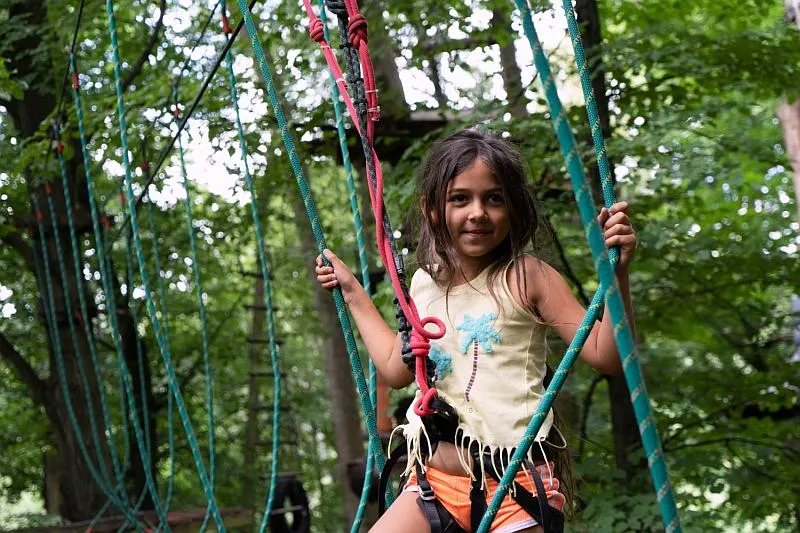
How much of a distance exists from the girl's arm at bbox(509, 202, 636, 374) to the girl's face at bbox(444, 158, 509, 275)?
64 millimetres

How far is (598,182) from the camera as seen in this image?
386 cm

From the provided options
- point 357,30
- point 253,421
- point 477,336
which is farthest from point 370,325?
point 253,421

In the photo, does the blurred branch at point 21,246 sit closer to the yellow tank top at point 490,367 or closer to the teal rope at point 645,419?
the yellow tank top at point 490,367

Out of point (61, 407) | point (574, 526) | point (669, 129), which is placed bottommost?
point (574, 526)

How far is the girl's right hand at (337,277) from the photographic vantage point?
1.58 metres

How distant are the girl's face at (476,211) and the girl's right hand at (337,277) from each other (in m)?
0.19

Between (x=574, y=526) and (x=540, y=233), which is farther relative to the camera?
(x=574, y=526)

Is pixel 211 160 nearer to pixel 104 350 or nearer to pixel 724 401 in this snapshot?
pixel 724 401

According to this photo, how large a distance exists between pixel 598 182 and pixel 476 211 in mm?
2496

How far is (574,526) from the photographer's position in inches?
142

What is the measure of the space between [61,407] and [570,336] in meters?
6.00

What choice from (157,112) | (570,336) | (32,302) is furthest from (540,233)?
(32,302)

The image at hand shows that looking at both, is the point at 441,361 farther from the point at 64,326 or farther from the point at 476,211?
the point at 64,326

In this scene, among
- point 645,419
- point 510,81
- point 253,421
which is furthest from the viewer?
point 253,421
